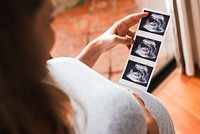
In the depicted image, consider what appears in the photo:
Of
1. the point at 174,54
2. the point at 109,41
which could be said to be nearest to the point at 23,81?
the point at 109,41

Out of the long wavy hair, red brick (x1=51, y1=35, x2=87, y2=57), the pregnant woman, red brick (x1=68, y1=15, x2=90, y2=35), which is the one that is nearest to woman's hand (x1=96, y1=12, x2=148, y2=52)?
the pregnant woman

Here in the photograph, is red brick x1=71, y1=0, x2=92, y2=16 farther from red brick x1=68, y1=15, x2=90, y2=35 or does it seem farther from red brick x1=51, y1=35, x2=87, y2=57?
red brick x1=51, y1=35, x2=87, y2=57

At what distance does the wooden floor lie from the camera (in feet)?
4.87

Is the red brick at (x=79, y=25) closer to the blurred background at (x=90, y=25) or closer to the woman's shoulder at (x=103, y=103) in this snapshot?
the blurred background at (x=90, y=25)

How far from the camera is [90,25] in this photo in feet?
7.47

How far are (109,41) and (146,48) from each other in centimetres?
13

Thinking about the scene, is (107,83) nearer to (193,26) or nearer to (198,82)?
(193,26)

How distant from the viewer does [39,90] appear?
1.85 feet

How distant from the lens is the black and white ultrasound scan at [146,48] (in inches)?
42.6

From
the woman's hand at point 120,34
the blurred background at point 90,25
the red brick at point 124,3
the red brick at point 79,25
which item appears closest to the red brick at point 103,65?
the blurred background at point 90,25

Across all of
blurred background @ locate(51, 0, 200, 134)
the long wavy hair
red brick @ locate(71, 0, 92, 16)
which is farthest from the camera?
red brick @ locate(71, 0, 92, 16)

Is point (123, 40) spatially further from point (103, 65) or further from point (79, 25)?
point (79, 25)

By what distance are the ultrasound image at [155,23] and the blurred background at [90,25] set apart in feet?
2.59

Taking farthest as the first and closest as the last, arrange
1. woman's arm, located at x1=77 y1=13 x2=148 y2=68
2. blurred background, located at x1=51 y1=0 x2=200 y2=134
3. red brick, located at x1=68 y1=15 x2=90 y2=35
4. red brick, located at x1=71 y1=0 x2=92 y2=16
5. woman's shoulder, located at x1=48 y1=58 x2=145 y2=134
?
1. red brick, located at x1=71 y1=0 x2=92 y2=16
2. red brick, located at x1=68 y1=15 x2=90 y2=35
3. blurred background, located at x1=51 y1=0 x2=200 y2=134
4. woman's arm, located at x1=77 y1=13 x2=148 y2=68
5. woman's shoulder, located at x1=48 y1=58 x2=145 y2=134
